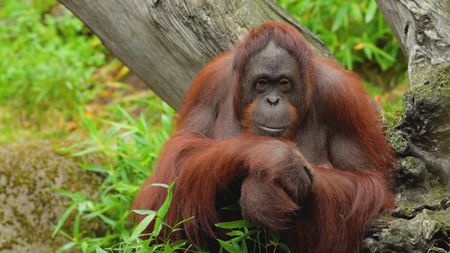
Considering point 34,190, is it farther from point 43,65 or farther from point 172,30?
point 43,65

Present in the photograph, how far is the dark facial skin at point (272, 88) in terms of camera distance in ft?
11.6

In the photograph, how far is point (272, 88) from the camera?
3.61 meters

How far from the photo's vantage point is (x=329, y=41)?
6598mm

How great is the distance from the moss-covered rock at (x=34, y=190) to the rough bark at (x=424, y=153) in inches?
91.0

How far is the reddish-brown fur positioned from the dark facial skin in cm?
4

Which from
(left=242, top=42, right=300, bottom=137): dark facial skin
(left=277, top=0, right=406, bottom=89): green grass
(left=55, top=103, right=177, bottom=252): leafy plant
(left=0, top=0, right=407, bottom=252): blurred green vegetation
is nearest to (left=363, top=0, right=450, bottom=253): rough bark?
(left=242, top=42, right=300, bottom=137): dark facial skin

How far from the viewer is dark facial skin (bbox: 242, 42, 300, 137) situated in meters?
3.54

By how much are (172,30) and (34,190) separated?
5.33 feet

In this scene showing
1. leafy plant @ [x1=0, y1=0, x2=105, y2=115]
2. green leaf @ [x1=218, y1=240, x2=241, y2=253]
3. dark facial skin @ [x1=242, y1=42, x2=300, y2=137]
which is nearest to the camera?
green leaf @ [x1=218, y1=240, x2=241, y2=253]

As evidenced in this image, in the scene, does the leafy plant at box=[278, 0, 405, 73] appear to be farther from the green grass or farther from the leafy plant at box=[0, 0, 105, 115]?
the leafy plant at box=[0, 0, 105, 115]

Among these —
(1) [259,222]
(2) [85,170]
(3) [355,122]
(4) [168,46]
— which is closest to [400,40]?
(3) [355,122]

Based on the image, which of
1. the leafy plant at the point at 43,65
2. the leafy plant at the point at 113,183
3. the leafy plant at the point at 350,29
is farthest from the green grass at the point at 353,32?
the leafy plant at the point at 43,65

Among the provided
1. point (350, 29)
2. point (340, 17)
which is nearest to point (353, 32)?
point (350, 29)

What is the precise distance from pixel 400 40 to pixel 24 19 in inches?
172
